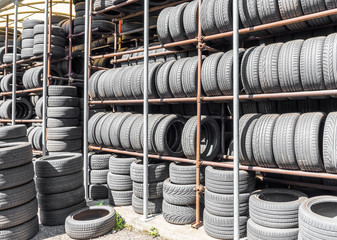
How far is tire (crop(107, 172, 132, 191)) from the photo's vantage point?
21.2ft

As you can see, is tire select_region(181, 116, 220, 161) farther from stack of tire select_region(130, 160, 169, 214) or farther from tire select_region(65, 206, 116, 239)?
tire select_region(65, 206, 116, 239)

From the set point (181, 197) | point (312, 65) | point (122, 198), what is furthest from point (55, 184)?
point (312, 65)

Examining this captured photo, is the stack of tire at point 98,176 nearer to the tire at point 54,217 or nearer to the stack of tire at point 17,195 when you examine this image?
the tire at point 54,217

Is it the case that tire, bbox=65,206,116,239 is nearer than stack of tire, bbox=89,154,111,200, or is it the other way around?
tire, bbox=65,206,116,239

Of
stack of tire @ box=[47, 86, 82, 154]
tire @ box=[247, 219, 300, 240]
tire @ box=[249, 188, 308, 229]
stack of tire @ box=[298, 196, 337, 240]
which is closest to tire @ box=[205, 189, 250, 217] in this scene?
tire @ box=[249, 188, 308, 229]

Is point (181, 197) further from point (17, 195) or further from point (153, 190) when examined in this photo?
point (17, 195)

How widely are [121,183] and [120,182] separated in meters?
0.03

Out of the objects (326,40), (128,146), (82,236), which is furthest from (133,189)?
(326,40)

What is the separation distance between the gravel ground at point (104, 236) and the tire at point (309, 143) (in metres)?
2.79

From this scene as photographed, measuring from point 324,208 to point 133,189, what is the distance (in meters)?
3.72

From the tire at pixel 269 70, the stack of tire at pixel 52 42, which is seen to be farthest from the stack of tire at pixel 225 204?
the stack of tire at pixel 52 42

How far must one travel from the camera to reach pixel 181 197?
539cm

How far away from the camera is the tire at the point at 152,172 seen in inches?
233

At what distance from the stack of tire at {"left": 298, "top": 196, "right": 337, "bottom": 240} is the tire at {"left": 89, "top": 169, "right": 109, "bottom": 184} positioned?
473 centimetres
